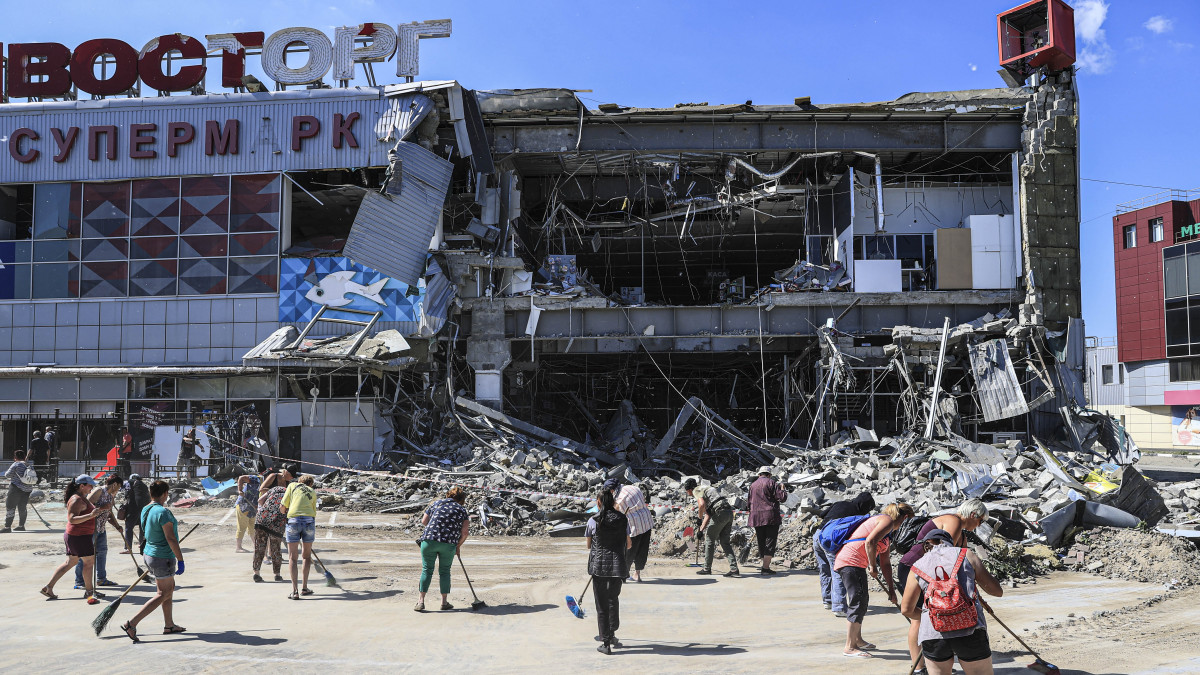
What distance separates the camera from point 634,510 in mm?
11625

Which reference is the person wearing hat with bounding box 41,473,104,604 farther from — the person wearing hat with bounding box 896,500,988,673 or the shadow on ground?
the person wearing hat with bounding box 896,500,988,673

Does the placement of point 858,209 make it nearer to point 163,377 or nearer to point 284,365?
point 284,365

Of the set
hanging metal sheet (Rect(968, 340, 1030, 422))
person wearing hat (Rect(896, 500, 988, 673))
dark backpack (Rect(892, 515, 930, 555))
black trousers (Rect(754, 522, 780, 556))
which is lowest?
black trousers (Rect(754, 522, 780, 556))

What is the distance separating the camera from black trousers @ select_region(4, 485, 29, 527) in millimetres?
16562

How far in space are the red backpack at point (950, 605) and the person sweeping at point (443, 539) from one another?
565 cm

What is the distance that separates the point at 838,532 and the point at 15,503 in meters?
16.1

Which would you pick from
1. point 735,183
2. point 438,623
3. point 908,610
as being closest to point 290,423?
point 735,183

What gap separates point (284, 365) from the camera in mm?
23969

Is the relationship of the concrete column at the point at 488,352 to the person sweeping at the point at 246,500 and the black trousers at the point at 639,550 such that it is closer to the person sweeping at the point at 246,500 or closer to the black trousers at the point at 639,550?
the person sweeping at the point at 246,500

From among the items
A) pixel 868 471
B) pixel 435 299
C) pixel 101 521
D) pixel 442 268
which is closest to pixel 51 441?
pixel 435 299

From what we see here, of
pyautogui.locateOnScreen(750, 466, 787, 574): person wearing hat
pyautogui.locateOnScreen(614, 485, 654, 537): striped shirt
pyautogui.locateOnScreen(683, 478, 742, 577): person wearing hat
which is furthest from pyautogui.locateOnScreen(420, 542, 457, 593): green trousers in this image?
pyautogui.locateOnScreen(750, 466, 787, 574): person wearing hat

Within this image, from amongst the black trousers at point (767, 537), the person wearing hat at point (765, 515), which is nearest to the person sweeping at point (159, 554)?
the person wearing hat at point (765, 515)

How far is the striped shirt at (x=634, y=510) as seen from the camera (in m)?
11.6

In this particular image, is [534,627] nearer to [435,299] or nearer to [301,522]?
[301,522]
